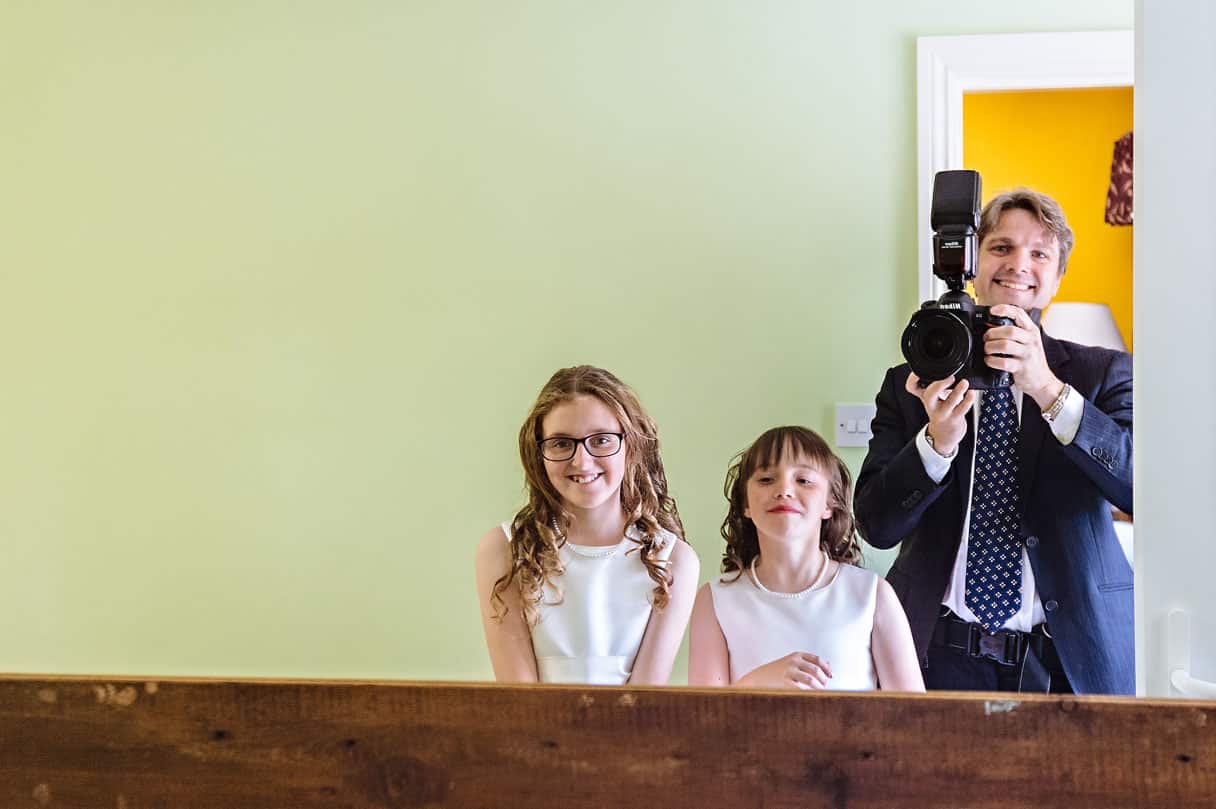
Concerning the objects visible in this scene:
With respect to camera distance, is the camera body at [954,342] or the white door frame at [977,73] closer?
the camera body at [954,342]

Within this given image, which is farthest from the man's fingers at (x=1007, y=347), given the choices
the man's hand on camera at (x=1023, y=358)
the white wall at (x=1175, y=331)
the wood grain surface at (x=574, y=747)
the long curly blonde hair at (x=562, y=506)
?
the wood grain surface at (x=574, y=747)

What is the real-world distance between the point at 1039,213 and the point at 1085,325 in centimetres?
128

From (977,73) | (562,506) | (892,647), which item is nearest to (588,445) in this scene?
(562,506)

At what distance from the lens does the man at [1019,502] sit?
1.37 m

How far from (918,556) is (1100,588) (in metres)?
0.20

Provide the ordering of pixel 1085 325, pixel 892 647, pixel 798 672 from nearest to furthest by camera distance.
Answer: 1. pixel 798 672
2. pixel 892 647
3. pixel 1085 325

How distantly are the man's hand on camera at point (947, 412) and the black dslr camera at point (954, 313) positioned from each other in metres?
0.01

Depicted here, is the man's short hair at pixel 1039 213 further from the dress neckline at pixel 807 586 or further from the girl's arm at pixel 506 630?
the girl's arm at pixel 506 630

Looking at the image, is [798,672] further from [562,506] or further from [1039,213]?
[1039,213]

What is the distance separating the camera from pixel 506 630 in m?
1.42

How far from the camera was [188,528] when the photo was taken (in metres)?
2.30

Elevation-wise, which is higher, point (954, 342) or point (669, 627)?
point (954, 342)

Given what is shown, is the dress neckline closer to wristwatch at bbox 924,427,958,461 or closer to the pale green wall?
wristwatch at bbox 924,427,958,461

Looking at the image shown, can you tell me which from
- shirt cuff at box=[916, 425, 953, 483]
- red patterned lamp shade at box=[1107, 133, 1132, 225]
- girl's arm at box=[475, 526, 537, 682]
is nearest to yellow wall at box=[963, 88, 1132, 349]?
red patterned lamp shade at box=[1107, 133, 1132, 225]
